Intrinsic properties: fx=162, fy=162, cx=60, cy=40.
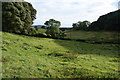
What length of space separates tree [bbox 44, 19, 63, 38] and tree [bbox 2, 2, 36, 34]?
17731 millimetres

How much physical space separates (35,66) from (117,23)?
311 feet

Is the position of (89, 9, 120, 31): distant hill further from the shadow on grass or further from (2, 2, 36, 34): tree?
(2, 2, 36, 34): tree

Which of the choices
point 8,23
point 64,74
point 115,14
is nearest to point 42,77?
point 64,74

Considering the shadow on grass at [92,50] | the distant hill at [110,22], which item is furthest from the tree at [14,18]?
the distant hill at [110,22]

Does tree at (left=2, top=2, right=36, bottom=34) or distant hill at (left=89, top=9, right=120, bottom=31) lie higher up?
distant hill at (left=89, top=9, right=120, bottom=31)

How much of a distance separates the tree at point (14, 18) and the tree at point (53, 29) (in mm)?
17731

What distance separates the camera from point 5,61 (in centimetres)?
1586

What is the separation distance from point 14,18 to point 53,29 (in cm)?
2536

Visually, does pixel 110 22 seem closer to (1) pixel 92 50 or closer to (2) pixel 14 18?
(1) pixel 92 50

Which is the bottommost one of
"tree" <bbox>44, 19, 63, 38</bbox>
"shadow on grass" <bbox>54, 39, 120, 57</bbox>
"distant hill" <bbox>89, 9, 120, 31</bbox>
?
"shadow on grass" <bbox>54, 39, 120, 57</bbox>

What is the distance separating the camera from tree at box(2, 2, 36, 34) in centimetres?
3522

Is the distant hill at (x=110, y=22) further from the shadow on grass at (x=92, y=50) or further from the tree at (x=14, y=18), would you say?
the tree at (x=14, y=18)

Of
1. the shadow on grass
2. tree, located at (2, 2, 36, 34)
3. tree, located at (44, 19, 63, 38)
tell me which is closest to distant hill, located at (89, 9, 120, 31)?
tree, located at (44, 19, 63, 38)

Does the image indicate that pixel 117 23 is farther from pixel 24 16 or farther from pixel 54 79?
pixel 54 79
